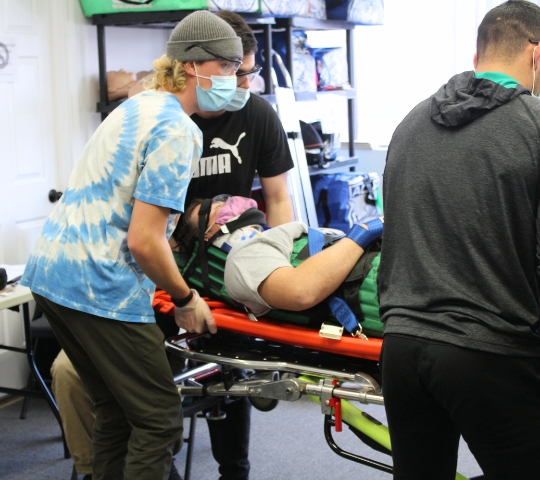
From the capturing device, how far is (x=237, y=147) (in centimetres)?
238

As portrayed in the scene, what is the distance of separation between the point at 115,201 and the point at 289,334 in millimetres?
534

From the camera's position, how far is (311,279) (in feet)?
5.78

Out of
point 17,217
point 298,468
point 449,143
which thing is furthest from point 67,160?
point 449,143

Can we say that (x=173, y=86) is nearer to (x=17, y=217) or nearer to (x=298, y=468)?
(x=298, y=468)

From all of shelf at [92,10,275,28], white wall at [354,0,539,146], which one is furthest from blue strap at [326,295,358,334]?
white wall at [354,0,539,146]

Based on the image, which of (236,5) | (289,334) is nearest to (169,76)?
(289,334)

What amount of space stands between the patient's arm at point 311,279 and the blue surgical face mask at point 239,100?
2.24ft

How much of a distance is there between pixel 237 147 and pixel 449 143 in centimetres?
117

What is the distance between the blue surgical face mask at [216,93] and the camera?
1875 mm

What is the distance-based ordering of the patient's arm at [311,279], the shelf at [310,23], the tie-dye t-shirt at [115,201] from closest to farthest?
1. the tie-dye t-shirt at [115,201]
2. the patient's arm at [311,279]
3. the shelf at [310,23]

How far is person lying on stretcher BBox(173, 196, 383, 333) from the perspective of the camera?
1.77m

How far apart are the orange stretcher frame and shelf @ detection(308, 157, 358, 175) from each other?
2051mm

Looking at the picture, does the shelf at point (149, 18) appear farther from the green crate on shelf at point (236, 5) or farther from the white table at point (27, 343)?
the white table at point (27, 343)

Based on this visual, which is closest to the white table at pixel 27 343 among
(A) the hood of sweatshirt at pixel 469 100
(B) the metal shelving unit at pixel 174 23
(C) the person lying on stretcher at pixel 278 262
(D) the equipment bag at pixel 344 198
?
(C) the person lying on stretcher at pixel 278 262
